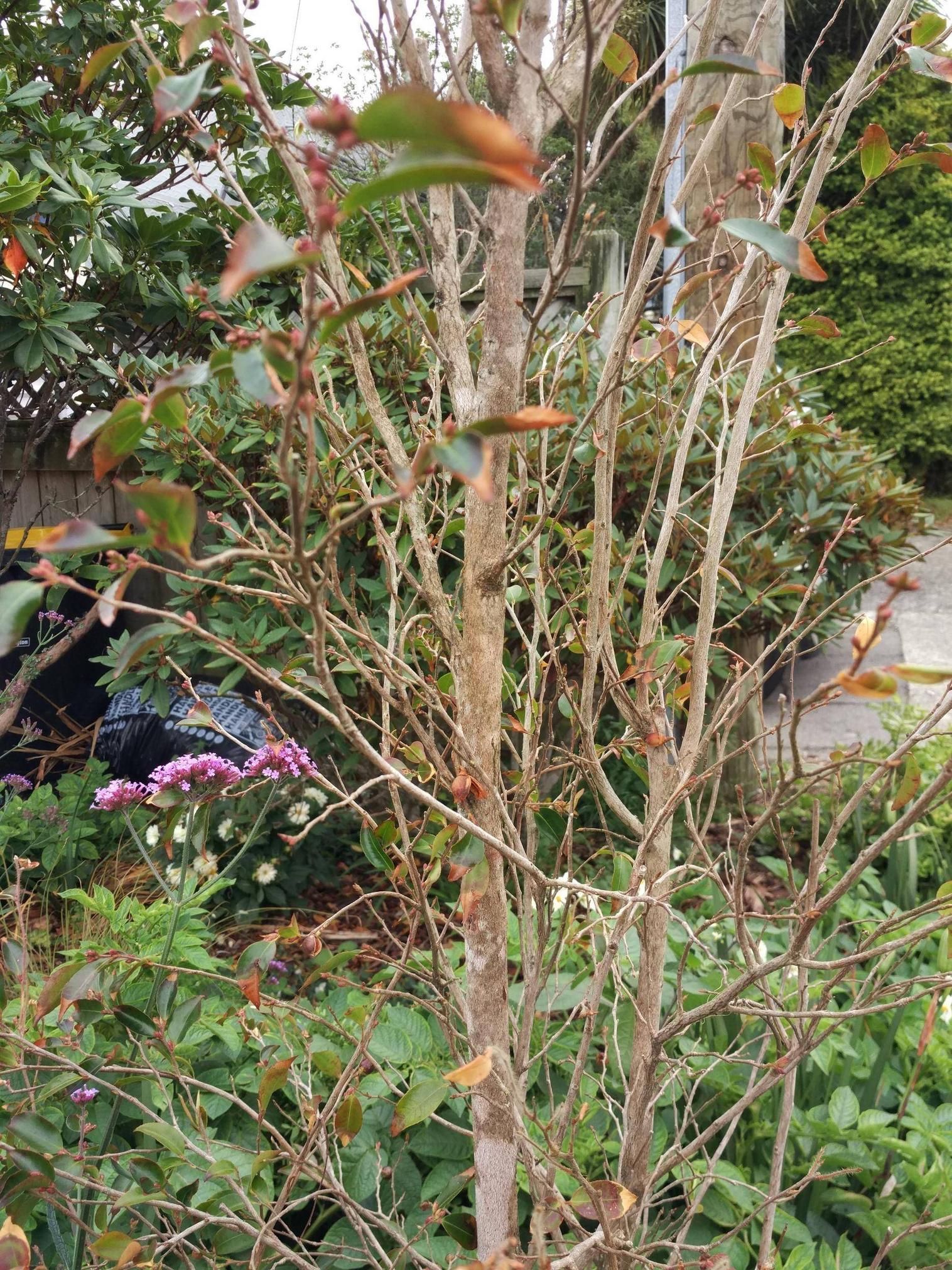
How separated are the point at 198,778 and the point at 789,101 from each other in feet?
3.69

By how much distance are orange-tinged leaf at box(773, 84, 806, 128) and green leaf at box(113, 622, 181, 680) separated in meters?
0.88

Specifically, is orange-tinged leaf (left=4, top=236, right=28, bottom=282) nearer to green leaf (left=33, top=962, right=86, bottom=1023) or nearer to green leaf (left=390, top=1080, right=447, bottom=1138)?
green leaf (left=33, top=962, right=86, bottom=1023)

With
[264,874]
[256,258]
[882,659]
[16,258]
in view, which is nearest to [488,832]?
[256,258]

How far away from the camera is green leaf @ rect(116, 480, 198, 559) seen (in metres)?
0.58

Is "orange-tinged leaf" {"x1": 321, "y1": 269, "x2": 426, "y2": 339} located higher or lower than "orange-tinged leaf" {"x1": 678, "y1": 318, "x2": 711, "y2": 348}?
lower

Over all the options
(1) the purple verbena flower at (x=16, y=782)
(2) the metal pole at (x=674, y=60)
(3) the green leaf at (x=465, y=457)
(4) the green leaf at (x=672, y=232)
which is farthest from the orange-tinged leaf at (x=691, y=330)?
(2) the metal pole at (x=674, y=60)

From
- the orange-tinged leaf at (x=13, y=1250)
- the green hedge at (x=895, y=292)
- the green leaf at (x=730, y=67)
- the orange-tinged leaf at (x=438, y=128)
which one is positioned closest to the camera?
the orange-tinged leaf at (x=438, y=128)

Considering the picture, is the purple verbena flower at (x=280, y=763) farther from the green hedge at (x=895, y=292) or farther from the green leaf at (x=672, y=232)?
the green hedge at (x=895, y=292)

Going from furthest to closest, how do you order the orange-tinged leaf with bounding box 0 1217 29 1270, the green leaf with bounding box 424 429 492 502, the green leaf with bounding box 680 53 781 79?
the orange-tinged leaf with bounding box 0 1217 29 1270, the green leaf with bounding box 680 53 781 79, the green leaf with bounding box 424 429 492 502

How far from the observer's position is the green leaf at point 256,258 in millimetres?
455

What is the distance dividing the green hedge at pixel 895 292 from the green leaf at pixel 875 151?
861 centimetres

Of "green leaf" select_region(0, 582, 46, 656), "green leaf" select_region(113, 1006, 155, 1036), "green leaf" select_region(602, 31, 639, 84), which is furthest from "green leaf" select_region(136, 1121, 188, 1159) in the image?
"green leaf" select_region(602, 31, 639, 84)

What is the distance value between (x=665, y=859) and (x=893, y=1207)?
82 cm

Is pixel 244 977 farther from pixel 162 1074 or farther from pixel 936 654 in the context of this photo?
pixel 936 654
